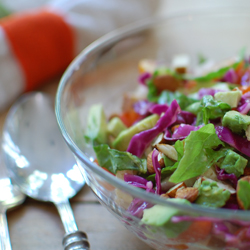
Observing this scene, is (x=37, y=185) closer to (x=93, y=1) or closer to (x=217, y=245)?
(x=217, y=245)

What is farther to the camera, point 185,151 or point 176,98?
point 176,98

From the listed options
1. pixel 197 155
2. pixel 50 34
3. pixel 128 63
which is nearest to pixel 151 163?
pixel 197 155

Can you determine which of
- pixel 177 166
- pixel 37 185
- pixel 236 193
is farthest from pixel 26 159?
pixel 236 193

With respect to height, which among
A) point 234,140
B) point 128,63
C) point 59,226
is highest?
point 128,63

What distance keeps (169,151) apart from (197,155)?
89 mm

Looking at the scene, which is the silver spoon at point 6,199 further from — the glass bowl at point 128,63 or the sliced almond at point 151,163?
the sliced almond at point 151,163

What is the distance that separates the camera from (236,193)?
0.81 metres

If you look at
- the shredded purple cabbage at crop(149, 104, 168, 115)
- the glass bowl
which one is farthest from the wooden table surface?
the shredded purple cabbage at crop(149, 104, 168, 115)

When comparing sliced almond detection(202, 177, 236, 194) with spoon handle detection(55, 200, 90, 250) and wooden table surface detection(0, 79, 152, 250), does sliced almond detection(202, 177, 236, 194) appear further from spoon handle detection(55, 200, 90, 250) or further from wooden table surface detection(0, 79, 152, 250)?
spoon handle detection(55, 200, 90, 250)

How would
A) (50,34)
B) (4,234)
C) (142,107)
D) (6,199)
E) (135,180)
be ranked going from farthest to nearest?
1. (50,34)
2. (142,107)
3. (6,199)
4. (4,234)
5. (135,180)

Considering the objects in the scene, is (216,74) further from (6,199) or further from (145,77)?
(6,199)

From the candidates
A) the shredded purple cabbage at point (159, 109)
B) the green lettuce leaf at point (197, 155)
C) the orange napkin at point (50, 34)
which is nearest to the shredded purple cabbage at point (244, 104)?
the green lettuce leaf at point (197, 155)

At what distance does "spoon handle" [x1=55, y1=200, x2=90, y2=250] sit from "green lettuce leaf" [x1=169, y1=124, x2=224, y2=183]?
333 millimetres

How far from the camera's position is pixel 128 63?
1.67 metres
